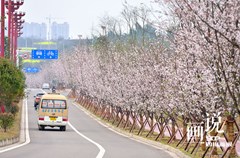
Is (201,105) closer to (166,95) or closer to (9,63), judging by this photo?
(166,95)

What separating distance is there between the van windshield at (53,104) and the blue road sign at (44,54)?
108 feet

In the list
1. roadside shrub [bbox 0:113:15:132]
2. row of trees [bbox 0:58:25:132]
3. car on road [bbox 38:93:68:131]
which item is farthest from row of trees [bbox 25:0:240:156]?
roadside shrub [bbox 0:113:15:132]

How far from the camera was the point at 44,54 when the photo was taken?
84.4m

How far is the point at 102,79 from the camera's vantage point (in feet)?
208

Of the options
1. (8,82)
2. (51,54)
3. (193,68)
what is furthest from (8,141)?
(51,54)

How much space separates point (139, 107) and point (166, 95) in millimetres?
10788

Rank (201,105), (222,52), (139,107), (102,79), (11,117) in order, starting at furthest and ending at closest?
(102,79)
(139,107)
(11,117)
(201,105)
(222,52)

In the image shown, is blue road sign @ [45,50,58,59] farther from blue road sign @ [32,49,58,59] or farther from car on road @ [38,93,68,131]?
car on road @ [38,93,68,131]

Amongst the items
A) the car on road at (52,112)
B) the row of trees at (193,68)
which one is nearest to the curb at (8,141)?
the row of trees at (193,68)

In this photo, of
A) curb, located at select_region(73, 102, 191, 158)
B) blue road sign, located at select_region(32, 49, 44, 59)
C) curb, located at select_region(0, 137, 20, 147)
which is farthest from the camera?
blue road sign, located at select_region(32, 49, 44, 59)

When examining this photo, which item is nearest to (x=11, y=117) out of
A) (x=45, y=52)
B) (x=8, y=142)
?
(x=8, y=142)

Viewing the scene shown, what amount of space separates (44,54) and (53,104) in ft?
113

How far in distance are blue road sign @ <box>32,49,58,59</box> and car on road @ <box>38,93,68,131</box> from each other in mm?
32913

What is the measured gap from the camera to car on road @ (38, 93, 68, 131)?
164 ft
